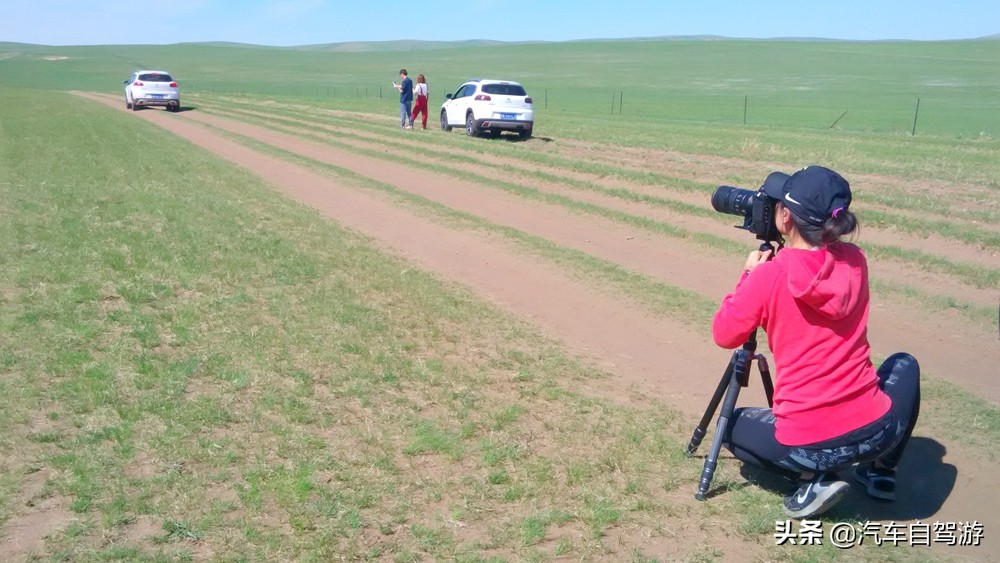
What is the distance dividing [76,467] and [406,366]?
2.27 m

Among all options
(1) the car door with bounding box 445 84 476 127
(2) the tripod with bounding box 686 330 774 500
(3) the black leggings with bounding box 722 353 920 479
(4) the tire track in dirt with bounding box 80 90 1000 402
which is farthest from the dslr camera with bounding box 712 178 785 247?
(1) the car door with bounding box 445 84 476 127

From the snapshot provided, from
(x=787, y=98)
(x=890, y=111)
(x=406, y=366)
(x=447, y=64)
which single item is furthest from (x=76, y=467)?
(x=447, y=64)

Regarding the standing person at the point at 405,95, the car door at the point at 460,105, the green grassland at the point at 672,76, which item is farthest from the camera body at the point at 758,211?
the green grassland at the point at 672,76

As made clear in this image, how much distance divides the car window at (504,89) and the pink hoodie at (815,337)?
68.4 feet

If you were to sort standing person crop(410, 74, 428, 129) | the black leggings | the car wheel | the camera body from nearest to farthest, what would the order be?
1. the black leggings
2. the camera body
3. the car wheel
4. standing person crop(410, 74, 428, 129)

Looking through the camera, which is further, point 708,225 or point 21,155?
point 21,155

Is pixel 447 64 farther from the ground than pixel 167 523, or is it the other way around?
pixel 447 64

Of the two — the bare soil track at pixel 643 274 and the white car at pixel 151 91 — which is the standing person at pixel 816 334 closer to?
the bare soil track at pixel 643 274

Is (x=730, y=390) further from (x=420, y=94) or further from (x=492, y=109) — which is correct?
(x=420, y=94)

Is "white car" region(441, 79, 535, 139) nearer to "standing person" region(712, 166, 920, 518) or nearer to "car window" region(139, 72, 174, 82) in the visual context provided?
"car window" region(139, 72, 174, 82)

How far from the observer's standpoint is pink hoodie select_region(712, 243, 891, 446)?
3.76 m

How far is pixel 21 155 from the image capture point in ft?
56.4

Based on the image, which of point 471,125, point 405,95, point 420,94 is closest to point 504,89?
point 471,125

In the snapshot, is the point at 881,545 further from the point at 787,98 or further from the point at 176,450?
the point at 787,98
